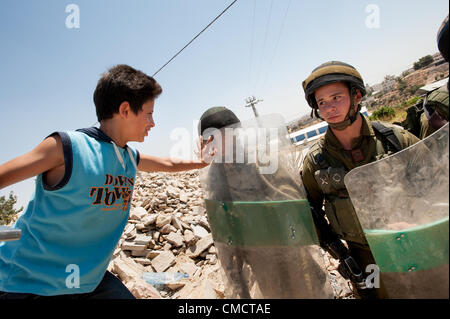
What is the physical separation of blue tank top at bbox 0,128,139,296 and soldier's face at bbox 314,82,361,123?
1.69 meters

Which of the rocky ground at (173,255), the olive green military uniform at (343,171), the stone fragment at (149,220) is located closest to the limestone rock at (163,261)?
the rocky ground at (173,255)

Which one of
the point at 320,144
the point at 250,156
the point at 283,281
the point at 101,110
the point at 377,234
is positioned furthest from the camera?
the point at 320,144

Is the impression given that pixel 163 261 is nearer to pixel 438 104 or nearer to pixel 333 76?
pixel 333 76

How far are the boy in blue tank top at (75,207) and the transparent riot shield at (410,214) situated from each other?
4.99 feet

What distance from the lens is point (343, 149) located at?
6.77 feet

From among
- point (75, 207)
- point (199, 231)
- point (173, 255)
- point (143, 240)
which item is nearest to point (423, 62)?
point (199, 231)

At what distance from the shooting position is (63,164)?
4.83 ft

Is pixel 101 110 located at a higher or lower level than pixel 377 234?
higher

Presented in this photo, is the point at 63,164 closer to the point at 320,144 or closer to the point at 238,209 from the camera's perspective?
the point at 238,209

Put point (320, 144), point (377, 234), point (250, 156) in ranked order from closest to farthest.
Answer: point (377, 234) → point (250, 156) → point (320, 144)

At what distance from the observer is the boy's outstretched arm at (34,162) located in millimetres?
1266

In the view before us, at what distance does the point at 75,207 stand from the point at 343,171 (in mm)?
1917
